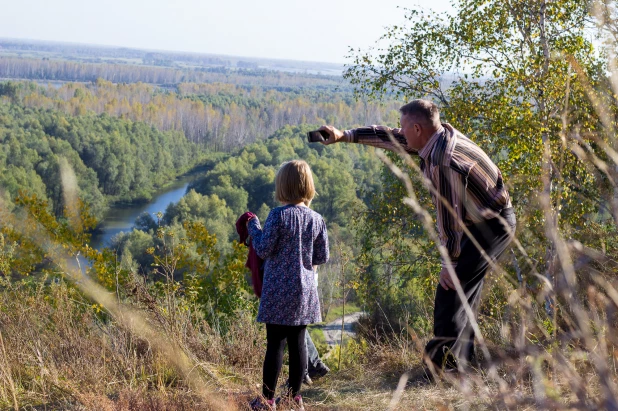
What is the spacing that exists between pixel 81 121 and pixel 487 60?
72.8 m

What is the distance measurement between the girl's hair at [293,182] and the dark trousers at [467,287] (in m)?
0.75

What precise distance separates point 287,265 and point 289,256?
0.04m

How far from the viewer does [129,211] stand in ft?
197

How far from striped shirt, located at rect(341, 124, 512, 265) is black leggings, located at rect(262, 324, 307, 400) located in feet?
2.76

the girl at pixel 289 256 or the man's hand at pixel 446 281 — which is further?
the girl at pixel 289 256

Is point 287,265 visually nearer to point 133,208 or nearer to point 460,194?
point 460,194

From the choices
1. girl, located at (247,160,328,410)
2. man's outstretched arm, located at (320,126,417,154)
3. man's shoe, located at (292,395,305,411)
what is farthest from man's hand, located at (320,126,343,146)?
man's shoe, located at (292,395,305,411)

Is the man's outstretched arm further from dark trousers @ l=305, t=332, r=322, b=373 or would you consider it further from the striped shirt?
dark trousers @ l=305, t=332, r=322, b=373

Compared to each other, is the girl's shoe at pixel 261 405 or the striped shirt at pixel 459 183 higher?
the striped shirt at pixel 459 183

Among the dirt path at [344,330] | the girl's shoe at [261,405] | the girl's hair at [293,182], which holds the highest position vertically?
the girl's hair at [293,182]

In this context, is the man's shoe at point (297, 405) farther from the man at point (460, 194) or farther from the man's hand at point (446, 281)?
the man's hand at point (446, 281)

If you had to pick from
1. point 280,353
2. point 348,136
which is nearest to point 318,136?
point 348,136

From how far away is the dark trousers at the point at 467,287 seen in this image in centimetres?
269

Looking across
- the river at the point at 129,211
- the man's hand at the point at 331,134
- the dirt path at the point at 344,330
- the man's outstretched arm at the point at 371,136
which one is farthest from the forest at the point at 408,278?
the river at the point at 129,211
